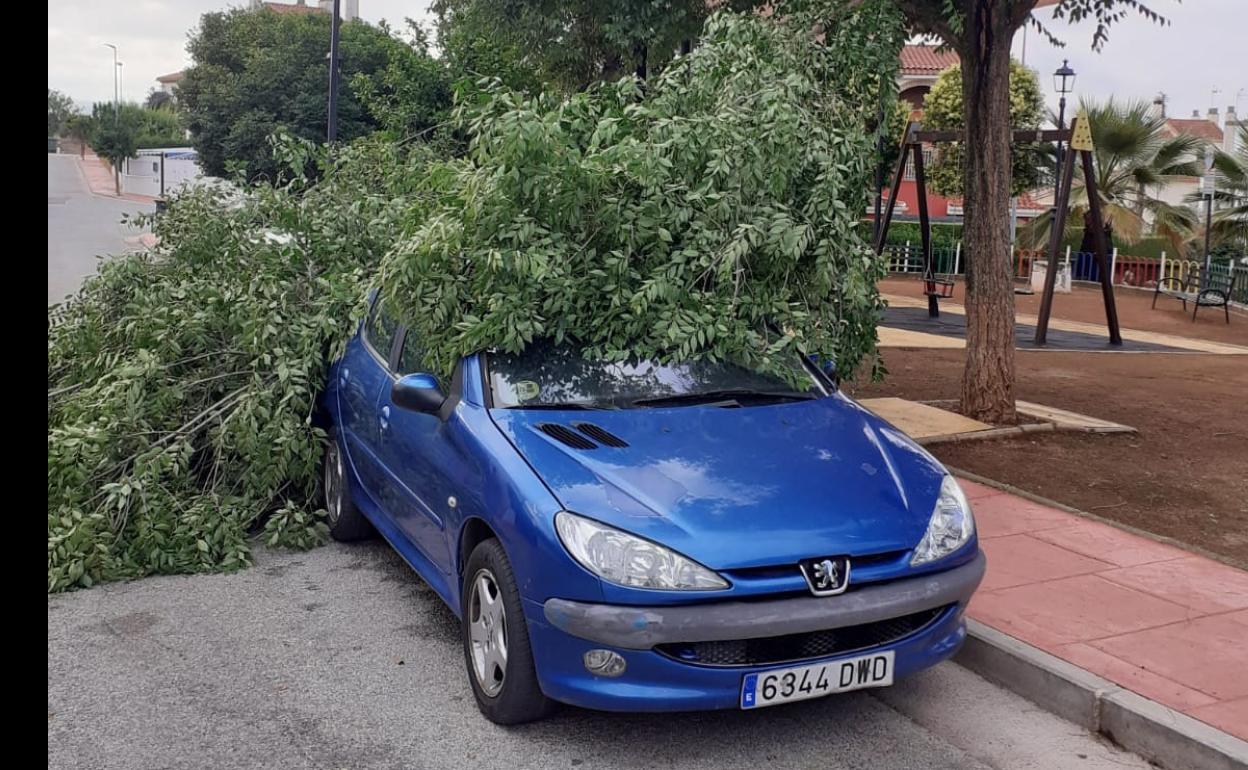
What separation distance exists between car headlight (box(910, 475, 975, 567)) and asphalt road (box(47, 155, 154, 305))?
22.0ft

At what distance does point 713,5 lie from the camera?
10.5 m

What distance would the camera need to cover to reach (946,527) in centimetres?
419

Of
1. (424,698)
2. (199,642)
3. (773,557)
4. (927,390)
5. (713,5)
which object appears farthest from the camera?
(927,390)

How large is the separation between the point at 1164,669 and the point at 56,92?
163203mm

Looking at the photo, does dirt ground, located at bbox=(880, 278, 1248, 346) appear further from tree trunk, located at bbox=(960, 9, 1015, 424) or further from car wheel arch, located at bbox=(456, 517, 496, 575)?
car wheel arch, located at bbox=(456, 517, 496, 575)

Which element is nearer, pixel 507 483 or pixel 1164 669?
pixel 507 483

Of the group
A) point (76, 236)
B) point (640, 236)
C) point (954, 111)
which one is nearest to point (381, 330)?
point (640, 236)

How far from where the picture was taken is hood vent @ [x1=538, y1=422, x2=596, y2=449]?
13.8 feet

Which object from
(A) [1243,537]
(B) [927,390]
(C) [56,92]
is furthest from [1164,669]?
(C) [56,92]

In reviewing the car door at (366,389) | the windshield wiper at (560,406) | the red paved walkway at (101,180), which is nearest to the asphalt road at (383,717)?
the car door at (366,389)

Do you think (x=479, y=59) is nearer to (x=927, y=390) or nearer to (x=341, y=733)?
(x=927, y=390)

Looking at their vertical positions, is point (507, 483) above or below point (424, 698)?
above

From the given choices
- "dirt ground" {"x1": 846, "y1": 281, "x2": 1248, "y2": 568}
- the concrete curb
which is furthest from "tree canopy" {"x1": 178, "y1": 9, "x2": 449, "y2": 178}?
the concrete curb

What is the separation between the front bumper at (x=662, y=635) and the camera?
3576 millimetres
